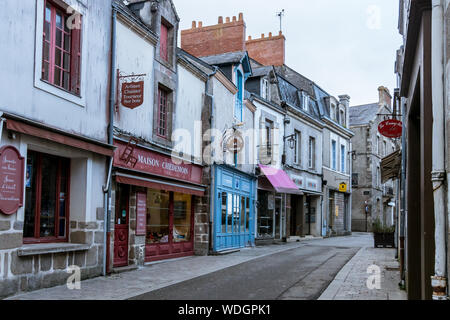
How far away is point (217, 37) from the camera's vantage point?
832 inches

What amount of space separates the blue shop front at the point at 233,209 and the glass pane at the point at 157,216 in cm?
218

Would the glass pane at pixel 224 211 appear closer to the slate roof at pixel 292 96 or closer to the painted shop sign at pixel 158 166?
the painted shop sign at pixel 158 166

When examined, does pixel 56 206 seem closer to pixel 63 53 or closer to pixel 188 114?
pixel 63 53

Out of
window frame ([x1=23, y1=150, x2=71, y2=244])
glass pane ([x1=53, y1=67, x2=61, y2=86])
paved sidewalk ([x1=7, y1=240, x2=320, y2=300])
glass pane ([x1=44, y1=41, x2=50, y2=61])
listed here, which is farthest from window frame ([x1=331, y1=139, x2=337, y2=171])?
glass pane ([x1=44, y1=41, x2=50, y2=61])

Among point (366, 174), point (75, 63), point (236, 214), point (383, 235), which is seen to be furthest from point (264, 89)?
point (366, 174)

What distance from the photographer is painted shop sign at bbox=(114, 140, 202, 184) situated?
10.5 m

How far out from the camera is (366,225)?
35250 millimetres

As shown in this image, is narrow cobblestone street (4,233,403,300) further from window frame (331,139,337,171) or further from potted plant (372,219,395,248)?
window frame (331,139,337,171)

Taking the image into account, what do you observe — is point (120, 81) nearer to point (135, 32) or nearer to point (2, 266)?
point (135, 32)

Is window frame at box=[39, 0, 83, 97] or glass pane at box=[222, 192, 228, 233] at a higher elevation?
window frame at box=[39, 0, 83, 97]

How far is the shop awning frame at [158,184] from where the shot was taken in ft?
33.8

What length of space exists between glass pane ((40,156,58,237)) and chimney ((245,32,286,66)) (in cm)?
2029

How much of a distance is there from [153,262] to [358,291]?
5.68m
